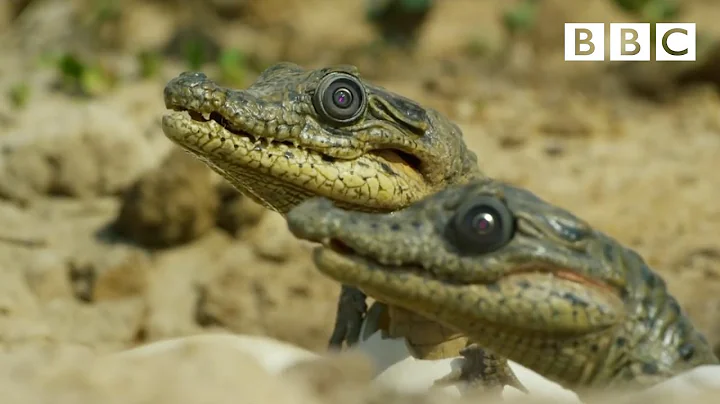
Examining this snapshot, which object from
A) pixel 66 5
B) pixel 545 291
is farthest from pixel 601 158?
pixel 66 5

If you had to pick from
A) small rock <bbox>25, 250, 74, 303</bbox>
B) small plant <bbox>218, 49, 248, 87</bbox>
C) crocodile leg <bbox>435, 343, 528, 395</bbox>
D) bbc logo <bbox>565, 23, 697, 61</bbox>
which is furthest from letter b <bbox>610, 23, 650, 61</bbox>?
crocodile leg <bbox>435, 343, 528, 395</bbox>

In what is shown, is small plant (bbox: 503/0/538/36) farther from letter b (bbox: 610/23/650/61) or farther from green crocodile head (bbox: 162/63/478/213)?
green crocodile head (bbox: 162/63/478/213)

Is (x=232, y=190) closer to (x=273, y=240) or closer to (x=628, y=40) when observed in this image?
(x=273, y=240)

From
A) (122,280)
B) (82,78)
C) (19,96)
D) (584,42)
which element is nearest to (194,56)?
(82,78)

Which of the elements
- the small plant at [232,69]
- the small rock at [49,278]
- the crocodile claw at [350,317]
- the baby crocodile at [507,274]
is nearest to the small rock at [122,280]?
the small rock at [49,278]

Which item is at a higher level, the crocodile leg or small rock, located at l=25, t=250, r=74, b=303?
the crocodile leg

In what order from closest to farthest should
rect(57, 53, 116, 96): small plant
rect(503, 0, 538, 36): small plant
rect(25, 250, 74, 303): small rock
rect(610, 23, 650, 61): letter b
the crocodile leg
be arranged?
the crocodile leg
rect(25, 250, 74, 303): small rock
rect(57, 53, 116, 96): small plant
rect(610, 23, 650, 61): letter b
rect(503, 0, 538, 36): small plant

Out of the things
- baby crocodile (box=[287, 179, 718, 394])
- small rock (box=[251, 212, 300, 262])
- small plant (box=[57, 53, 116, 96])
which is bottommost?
small rock (box=[251, 212, 300, 262])
